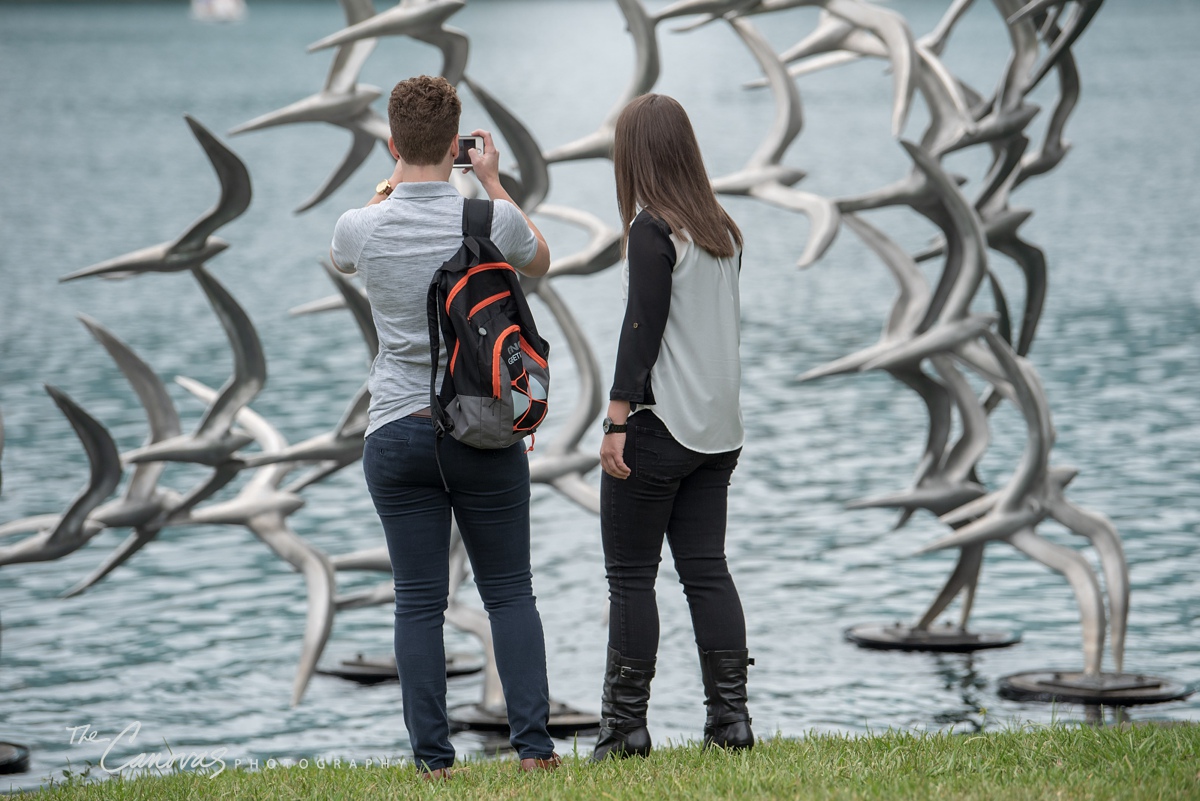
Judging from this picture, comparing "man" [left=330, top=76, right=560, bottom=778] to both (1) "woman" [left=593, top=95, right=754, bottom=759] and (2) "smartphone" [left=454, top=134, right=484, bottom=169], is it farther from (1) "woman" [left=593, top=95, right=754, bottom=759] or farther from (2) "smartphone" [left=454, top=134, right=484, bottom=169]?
(1) "woman" [left=593, top=95, right=754, bottom=759]

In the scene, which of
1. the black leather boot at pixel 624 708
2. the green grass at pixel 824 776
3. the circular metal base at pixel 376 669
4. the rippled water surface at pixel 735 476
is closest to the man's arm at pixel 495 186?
the black leather boot at pixel 624 708

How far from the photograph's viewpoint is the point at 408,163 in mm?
5137

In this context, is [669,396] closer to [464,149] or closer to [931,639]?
[464,149]

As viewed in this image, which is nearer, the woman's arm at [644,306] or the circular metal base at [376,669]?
the woman's arm at [644,306]

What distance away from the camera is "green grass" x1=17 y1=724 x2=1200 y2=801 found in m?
5.06

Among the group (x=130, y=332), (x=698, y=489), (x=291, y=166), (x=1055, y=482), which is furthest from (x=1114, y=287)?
(x=291, y=166)

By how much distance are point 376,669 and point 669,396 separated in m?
4.21

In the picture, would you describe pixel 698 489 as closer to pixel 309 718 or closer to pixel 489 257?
pixel 489 257

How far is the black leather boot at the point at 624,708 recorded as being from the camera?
5477 millimetres

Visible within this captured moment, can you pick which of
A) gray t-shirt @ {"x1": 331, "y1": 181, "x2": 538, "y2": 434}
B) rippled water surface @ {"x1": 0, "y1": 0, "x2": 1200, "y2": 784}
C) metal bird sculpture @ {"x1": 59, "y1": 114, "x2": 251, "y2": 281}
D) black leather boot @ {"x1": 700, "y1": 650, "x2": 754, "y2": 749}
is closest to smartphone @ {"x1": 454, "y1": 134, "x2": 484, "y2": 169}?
gray t-shirt @ {"x1": 331, "y1": 181, "x2": 538, "y2": 434}

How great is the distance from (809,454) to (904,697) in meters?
7.07

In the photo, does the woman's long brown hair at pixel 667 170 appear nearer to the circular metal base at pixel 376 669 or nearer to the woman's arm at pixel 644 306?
the woman's arm at pixel 644 306

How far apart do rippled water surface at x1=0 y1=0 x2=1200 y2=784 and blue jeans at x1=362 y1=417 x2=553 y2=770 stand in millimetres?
1889

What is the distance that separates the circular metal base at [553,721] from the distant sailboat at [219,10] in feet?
494
